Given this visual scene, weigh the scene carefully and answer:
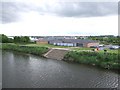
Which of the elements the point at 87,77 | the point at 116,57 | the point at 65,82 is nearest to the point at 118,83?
the point at 87,77

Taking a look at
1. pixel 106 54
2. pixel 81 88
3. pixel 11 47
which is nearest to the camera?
pixel 81 88

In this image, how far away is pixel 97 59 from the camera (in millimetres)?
32781

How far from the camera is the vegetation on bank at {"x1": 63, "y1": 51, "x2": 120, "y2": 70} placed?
29.9m

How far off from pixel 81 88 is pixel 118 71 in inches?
387

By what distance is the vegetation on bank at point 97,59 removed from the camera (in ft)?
98.0

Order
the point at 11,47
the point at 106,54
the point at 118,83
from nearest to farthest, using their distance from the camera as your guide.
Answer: the point at 118,83
the point at 106,54
the point at 11,47

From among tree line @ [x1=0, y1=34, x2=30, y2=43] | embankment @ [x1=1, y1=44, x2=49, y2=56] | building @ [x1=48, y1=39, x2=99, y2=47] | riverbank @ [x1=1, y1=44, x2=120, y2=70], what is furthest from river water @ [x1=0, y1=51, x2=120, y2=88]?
tree line @ [x1=0, y1=34, x2=30, y2=43]

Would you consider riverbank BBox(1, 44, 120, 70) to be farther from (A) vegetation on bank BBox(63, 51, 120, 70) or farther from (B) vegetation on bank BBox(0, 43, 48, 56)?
(B) vegetation on bank BBox(0, 43, 48, 56)

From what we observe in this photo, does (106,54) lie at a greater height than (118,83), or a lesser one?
greater

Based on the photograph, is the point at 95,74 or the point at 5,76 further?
the point at 95,74

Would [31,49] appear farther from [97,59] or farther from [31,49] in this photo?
[97,59]

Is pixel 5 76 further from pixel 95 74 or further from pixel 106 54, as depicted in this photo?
pixel 106 54

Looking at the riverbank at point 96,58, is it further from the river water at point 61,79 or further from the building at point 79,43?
the building at point 79,43

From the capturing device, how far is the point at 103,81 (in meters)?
22.1
